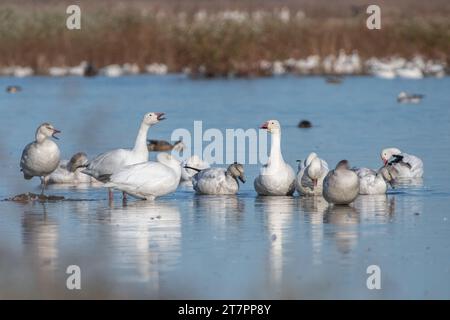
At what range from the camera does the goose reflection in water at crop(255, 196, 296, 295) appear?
36.9ft

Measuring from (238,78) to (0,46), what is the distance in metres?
8.86

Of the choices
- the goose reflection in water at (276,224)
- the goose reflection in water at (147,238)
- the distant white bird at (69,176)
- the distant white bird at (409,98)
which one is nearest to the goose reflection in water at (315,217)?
the goose reflection in water at (276,224)

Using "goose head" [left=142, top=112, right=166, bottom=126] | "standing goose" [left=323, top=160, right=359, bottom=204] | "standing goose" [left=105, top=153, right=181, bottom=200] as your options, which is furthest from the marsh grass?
"standing goose" [left=323, top=160, right=359, bottom=204]

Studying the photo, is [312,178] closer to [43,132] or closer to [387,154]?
[387,154]

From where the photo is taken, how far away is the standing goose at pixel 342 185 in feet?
49.9

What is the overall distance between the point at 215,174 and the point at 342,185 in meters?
2.17

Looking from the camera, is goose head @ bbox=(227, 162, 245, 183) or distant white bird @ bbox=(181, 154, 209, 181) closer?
goose head @ bbox=(227, 162, 245, 183)

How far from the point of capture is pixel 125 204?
16.0 m

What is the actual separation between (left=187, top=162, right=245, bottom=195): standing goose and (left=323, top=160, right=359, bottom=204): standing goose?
179 centimetres

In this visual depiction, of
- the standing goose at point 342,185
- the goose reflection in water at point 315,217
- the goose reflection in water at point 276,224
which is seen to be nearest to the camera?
the goose reflection in water at point 276,224

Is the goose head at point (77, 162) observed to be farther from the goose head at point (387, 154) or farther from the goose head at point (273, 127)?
the goose head at point (387, 154)

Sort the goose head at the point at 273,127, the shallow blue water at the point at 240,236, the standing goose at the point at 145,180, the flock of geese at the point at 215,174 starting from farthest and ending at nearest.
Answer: the goose head at the point at 273,127 < the standing goose at the point at 145,180 < the flock of geese at the point at 215,174 < the shallow blue water at the point at 240,236

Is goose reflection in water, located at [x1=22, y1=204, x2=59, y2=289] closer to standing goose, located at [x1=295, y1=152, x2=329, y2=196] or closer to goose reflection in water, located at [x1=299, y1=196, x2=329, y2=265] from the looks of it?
goose reflection in water, located at [x1=299, y1=196, x2=329, y2=265]
